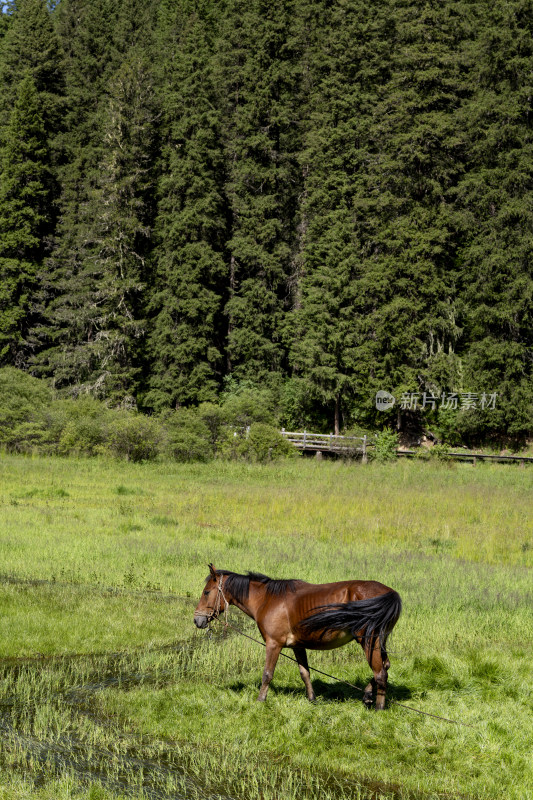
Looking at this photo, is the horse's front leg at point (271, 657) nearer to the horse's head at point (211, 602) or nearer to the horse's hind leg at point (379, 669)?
the horse's head at point (211, 602)

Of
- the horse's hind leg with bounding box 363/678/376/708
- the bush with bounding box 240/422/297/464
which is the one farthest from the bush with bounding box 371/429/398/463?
the horse's hind leg with bounding box 363/678/376/708

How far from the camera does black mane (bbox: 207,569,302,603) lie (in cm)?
762

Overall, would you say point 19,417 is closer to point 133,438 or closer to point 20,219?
point 133,438

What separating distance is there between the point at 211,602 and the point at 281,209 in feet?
146

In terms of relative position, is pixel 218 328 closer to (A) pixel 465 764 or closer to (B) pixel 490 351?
(B) pixel 490 351

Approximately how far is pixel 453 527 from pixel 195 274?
30.6 metres

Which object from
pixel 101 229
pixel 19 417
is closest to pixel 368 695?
pixel 19 417

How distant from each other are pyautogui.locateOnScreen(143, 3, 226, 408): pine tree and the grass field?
26.0 meters

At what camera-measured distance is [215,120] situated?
4834 centimetres

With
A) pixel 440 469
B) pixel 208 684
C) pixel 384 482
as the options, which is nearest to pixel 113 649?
pixel 208 684

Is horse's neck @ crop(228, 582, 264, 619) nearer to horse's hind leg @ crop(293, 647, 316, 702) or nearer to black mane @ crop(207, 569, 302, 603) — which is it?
black mane @ crop(207, 569, 302, 603)

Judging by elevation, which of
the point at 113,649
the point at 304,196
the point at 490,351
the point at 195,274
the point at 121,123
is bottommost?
the point at 113,649

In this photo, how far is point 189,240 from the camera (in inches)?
1919

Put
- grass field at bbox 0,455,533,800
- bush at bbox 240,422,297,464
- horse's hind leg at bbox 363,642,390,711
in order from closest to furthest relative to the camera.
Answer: grass field at bbox 0,455,533,800 < horse's hind leg at bbox 363,642,390,711 < bush at bbox 240,422,297,464
